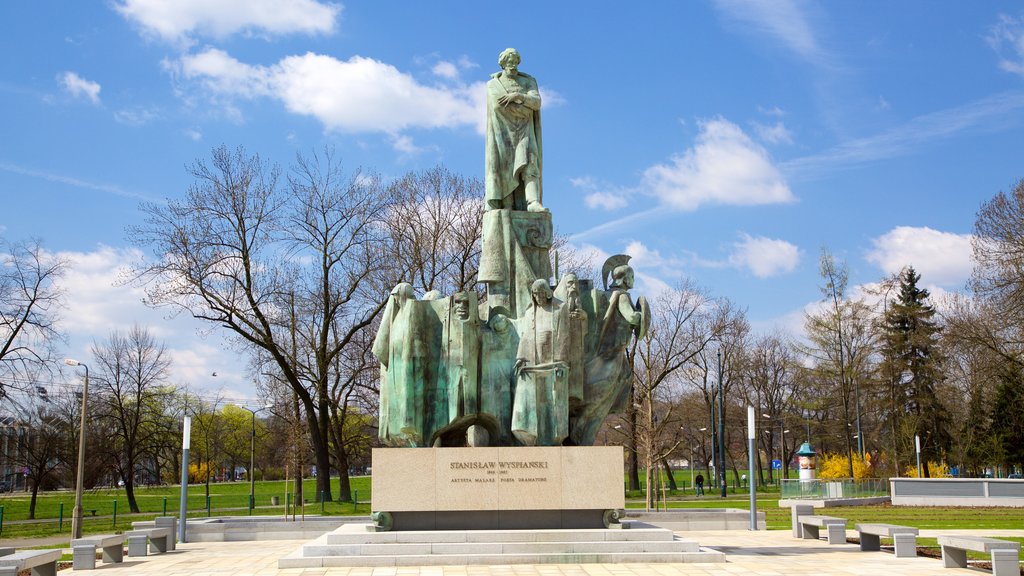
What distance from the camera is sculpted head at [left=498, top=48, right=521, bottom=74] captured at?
54.7ft

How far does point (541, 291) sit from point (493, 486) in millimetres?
2976

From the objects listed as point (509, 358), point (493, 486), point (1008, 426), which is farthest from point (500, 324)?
point (1008, 426)

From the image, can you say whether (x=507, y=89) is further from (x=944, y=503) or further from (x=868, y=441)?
(x=868, y=441)

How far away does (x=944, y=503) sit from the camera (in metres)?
32.2

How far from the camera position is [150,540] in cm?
1723

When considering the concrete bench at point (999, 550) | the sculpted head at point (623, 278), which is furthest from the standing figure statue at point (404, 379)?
the concrete bench at point (999, 550)

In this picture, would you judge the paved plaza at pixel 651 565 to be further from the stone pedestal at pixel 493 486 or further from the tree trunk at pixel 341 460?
the tree trunk at pixel 341 460

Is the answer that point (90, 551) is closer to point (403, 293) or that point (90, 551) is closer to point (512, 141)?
point (403, 293)

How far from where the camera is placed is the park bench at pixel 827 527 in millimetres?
16656

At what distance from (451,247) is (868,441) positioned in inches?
1208

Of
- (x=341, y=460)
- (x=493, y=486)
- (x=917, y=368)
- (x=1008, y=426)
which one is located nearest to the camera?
(x=493, y=486)

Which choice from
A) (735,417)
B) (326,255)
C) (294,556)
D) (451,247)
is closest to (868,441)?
(735,417)

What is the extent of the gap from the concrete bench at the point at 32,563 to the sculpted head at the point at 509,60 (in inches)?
404

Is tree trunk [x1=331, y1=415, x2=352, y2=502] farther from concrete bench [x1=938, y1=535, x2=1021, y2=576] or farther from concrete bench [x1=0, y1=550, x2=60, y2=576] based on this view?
concrete bench [x1=938, y1=535, x2=1021, y2=576]
